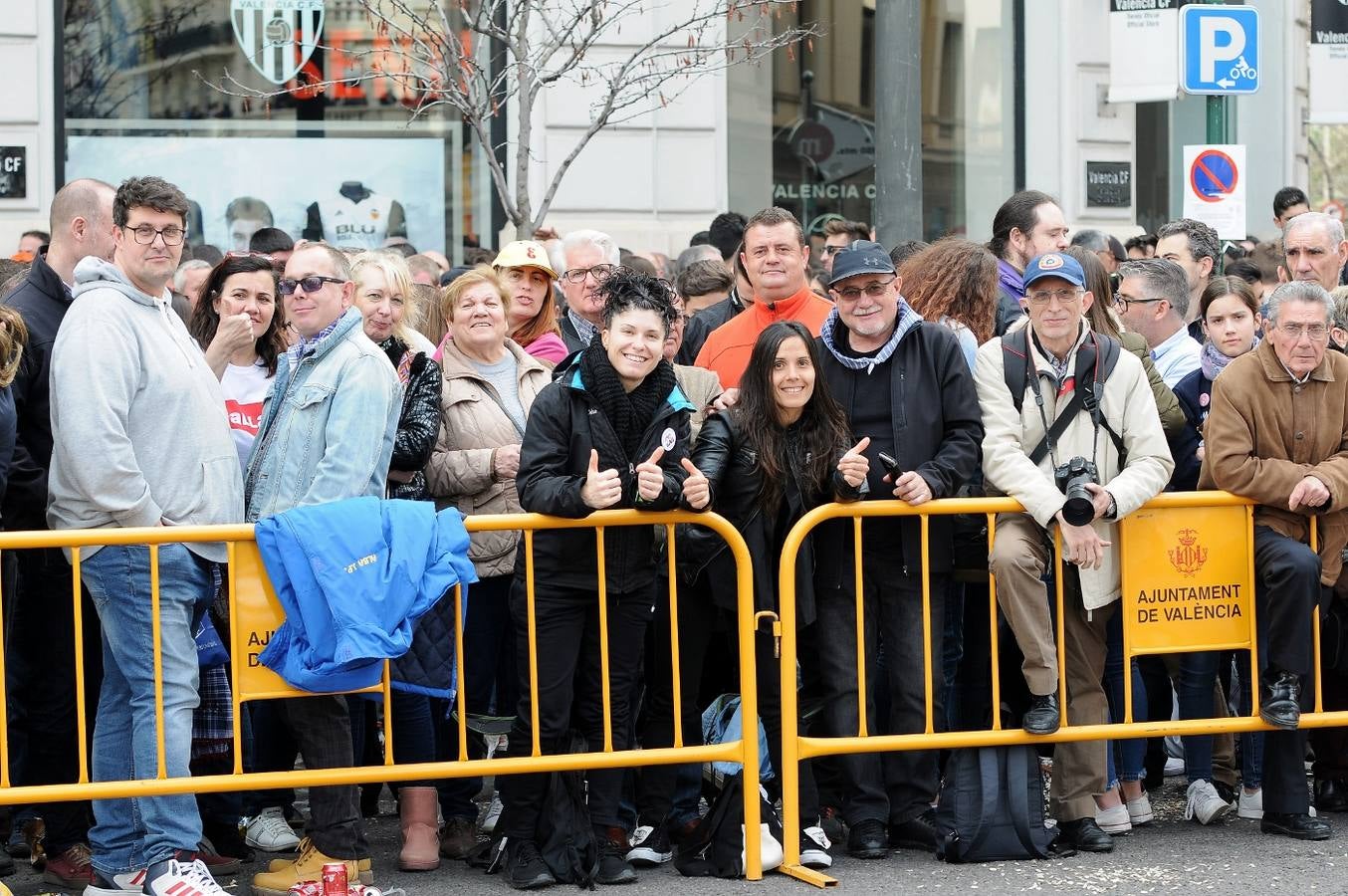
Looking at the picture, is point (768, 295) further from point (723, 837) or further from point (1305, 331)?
point (723, 837)

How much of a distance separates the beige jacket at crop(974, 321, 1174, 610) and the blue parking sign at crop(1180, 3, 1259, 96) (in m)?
5.99

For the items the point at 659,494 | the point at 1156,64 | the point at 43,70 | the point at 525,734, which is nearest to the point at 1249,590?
the point at 659,494

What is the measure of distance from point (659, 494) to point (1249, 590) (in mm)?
2309

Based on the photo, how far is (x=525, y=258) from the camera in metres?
7.78

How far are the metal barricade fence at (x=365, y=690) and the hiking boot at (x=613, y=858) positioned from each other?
31 centimetres

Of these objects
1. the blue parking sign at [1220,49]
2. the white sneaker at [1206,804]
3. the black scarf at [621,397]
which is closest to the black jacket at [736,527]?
the black scarf at [621,397]

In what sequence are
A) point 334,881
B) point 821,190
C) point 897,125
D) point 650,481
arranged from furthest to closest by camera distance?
point 821,190 → point 897,125 → point 650,481 → point 334,881

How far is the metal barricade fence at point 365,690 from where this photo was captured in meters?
→ 5.88

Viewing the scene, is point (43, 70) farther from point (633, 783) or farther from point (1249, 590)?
point (1249, 590)

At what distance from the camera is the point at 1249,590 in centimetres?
676

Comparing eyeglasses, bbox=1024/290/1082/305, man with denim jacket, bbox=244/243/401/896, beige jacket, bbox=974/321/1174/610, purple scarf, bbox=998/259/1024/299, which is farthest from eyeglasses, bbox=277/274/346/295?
purple scarf, bbox=998/259/1024/299

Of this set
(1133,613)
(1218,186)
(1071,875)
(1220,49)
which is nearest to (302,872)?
(1071,875)

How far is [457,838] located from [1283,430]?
3406 mm

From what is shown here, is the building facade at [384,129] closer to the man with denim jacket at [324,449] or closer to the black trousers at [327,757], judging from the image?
the man with denim jacket at [324,449]
